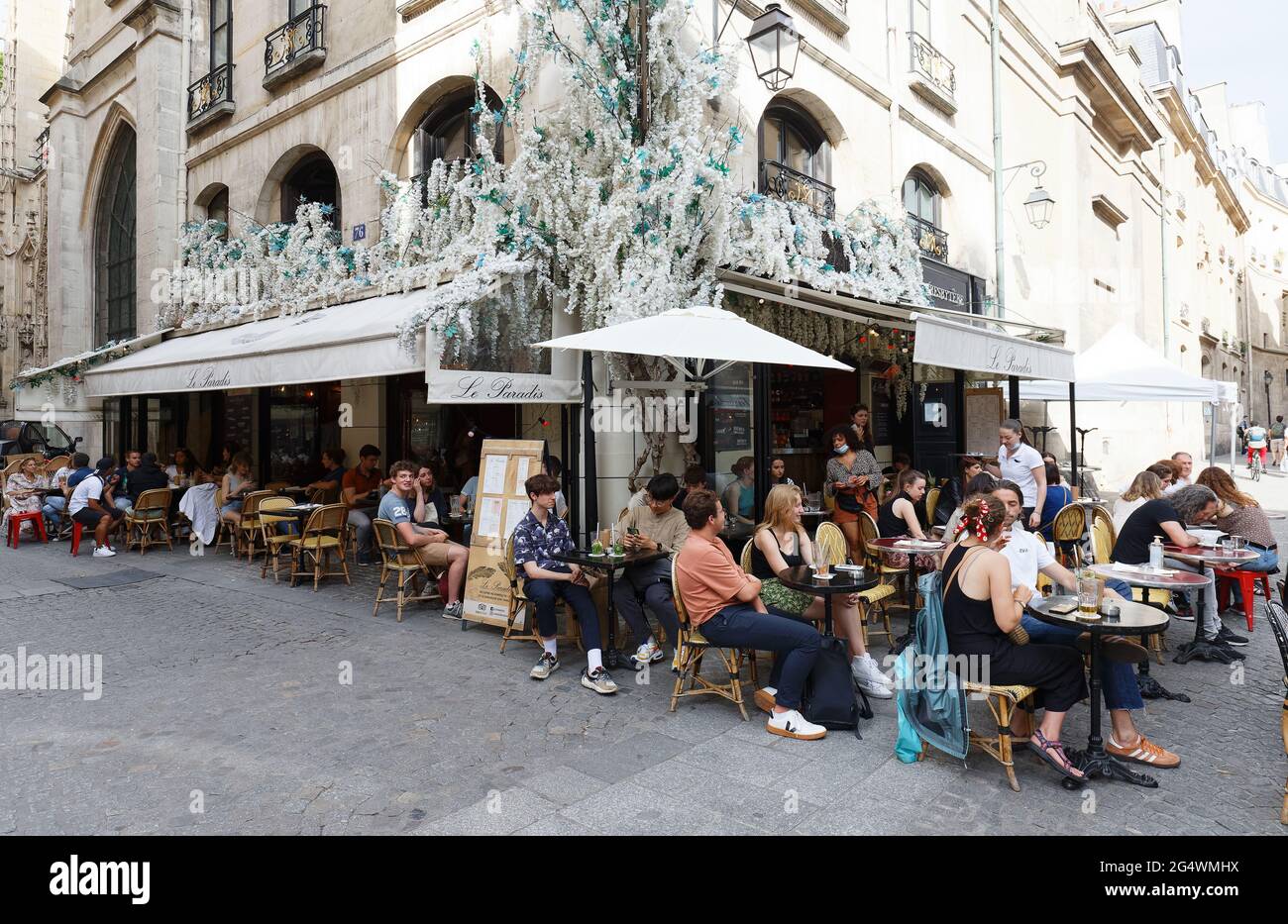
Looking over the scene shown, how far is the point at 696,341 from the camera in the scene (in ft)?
18.8

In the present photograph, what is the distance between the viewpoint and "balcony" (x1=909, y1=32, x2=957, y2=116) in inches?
483

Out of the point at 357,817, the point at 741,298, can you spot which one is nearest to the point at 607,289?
the point at 741,298

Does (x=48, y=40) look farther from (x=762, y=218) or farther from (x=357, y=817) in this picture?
(x=357, y=817)

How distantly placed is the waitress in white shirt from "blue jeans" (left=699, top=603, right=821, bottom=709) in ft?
15.5

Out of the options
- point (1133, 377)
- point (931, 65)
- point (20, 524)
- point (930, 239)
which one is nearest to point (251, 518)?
point (20, 524)

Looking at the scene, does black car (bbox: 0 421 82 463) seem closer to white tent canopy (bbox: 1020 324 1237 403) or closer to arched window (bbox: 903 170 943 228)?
arched window (bbox: 903 170 943 228)

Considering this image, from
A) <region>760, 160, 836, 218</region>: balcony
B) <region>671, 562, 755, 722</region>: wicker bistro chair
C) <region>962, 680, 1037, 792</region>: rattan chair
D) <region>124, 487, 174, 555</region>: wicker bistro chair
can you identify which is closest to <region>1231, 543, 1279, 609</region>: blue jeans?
<region>962, 680, 1037, 792</region>: rattan chair

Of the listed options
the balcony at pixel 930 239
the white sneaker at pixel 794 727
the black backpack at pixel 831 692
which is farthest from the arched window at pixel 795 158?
the white sneaker at pixel 794 727

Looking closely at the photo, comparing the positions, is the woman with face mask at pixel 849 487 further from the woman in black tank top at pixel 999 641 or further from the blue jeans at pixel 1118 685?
the woman in black tank top at pixel 999 641

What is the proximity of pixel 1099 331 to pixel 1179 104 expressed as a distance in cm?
1142

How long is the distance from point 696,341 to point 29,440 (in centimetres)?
1960

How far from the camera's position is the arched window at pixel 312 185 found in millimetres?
12492

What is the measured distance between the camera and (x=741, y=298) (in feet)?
27.3

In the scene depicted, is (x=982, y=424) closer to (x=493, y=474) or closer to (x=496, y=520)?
(x=493, y=474)
